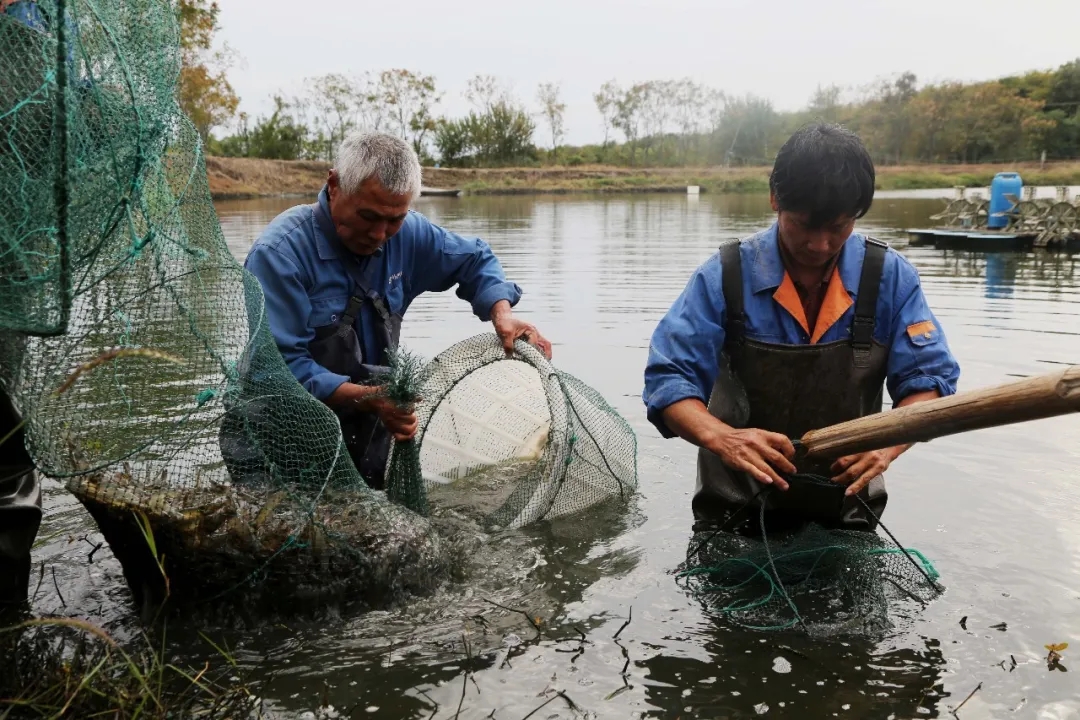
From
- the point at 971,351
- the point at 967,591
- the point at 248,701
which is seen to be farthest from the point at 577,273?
the point at 248,701

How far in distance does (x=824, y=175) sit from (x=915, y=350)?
765mm

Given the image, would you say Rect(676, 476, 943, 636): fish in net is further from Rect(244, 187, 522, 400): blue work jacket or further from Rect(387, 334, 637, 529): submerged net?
Rect(244, 187, 522, 400): blue work jacket

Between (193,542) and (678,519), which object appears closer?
(193,542)

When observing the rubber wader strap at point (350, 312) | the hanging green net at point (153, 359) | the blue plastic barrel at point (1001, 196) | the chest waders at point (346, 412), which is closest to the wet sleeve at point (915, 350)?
the hanging green net at point (153, 359)

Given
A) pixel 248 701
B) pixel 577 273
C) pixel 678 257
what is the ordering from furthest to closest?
pixel 678 257
pixel 577 273
pixel 248 701

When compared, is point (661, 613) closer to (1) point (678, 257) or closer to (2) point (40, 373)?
(2) point (40, 373)

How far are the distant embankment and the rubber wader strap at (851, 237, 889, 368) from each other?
41513 millimetres

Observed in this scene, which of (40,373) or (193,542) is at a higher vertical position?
(40,373)

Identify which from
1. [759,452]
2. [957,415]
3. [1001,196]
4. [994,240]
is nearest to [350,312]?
[759,452]

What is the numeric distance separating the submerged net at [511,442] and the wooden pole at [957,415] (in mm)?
1669

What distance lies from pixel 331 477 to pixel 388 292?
3.92 feet

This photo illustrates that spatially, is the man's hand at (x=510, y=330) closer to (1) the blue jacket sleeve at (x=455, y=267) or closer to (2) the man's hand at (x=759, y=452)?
(1) the blue jacket sleeve at (x=455, y=267)

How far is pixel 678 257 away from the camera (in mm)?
15773

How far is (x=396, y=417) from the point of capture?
3988 millimetres
